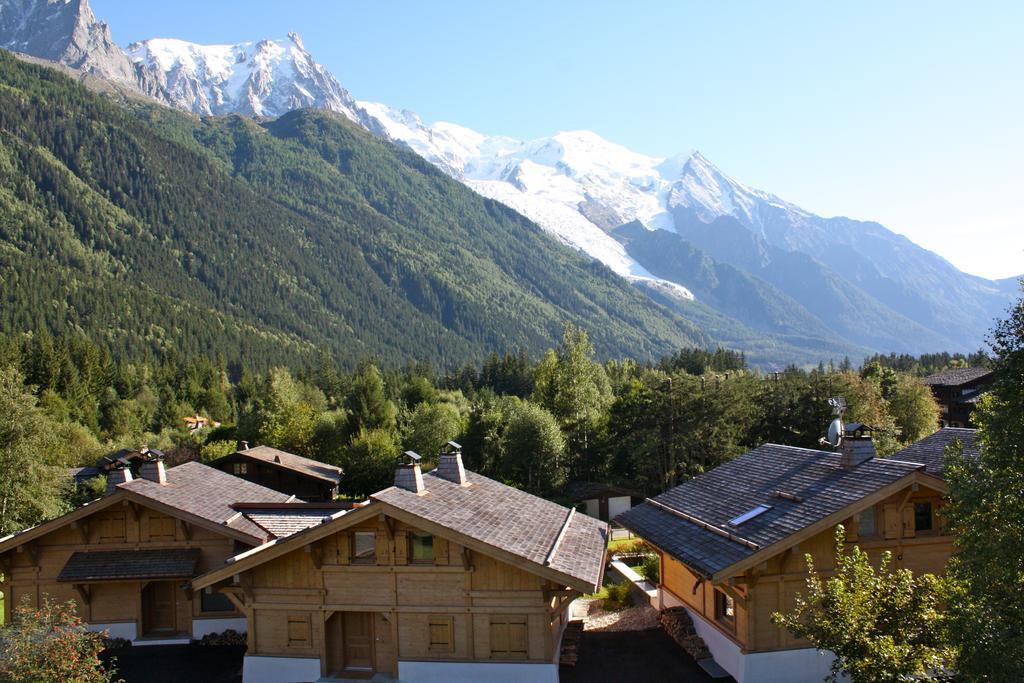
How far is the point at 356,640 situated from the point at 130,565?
9498mm

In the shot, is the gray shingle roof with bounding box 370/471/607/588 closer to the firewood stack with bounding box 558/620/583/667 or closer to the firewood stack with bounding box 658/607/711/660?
the firewood stack with bounding box 558/620/583/667

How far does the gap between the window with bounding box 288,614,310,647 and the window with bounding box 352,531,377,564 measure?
2.28m

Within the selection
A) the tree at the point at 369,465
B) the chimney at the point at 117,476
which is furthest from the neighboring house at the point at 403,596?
the tree at the point at 369,465

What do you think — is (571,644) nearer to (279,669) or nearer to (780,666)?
(780,666)

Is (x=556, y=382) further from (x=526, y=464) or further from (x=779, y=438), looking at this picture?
(x=779, y=438)

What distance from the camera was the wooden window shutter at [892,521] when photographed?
21422 mm

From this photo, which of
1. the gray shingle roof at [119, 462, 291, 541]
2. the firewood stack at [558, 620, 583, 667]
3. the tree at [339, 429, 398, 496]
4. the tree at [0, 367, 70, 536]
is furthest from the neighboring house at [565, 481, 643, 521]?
the tree at [0, 367, 70, 536]

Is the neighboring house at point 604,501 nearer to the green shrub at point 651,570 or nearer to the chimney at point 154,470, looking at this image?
the green shrub at point 651,570

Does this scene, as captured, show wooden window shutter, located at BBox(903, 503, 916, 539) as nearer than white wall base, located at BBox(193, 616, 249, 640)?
Yes

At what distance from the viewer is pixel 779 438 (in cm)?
5938

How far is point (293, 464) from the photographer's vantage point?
60.1 m

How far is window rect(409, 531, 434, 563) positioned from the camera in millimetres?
21438

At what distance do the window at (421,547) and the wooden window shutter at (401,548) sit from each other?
124 mm

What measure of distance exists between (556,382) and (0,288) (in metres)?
142
